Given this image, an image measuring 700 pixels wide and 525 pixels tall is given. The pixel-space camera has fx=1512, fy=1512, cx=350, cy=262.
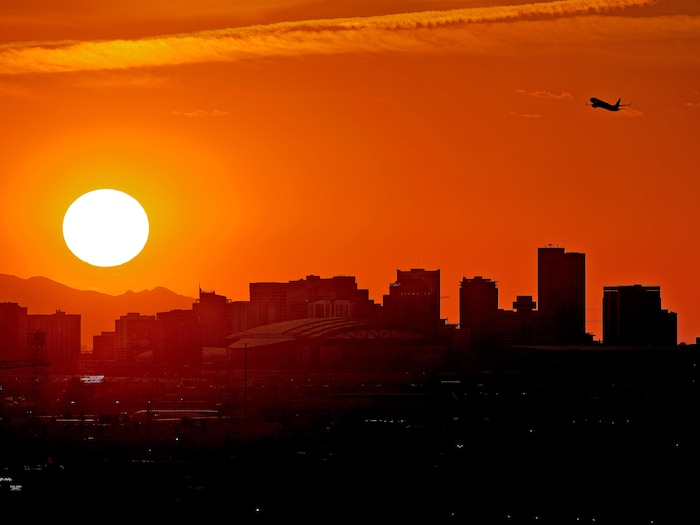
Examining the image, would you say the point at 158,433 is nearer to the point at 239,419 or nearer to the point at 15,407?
the point at 239,419

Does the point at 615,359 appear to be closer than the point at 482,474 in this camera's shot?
No

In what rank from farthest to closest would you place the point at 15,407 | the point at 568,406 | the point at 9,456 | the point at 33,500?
the point at 15,407 → the point at 568,406 → the point at 9,456 → the point at 33,500

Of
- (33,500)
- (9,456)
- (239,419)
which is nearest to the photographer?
(33,500)

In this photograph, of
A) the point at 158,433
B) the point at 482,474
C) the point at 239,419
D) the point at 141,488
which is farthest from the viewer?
the point at 239,419

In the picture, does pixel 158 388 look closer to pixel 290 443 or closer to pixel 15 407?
pixel 15 407

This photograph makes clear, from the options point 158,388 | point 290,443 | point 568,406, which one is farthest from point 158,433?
point 158,388

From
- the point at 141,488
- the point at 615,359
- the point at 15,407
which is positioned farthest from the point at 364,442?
the point at 615,359
